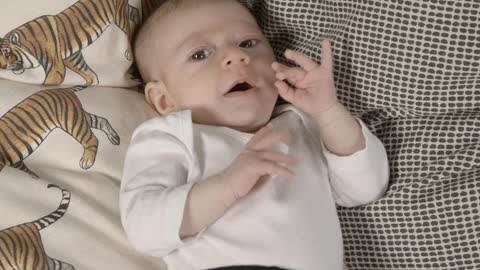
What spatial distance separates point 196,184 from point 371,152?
0.32m

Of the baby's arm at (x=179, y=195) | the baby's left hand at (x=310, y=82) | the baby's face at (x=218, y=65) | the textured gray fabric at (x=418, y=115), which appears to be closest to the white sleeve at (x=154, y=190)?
the baby's arm at (x=179, y=195)

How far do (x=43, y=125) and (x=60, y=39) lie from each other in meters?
0.18

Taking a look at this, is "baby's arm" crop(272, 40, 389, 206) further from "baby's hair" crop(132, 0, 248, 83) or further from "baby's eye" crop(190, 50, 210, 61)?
"baby's hair" crop(132, 0, 248, 83)

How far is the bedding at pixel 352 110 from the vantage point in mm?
961

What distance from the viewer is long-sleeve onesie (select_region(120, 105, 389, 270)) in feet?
Result: 2.96

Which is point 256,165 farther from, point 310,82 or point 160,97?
point 160,97

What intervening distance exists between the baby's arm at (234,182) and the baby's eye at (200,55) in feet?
0.79

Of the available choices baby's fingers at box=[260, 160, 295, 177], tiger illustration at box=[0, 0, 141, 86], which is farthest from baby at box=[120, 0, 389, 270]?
tiger illustration at box=[0, 0, 141, 86]

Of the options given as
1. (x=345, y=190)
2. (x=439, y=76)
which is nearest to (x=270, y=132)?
(x=345, y=190)

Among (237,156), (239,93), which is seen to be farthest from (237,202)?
(239,93)

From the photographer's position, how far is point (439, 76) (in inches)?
39.4

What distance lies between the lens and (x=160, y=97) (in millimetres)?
1115

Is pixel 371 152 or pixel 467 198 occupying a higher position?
pixel 371 152

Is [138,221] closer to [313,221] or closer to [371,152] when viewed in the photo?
[313,221]
